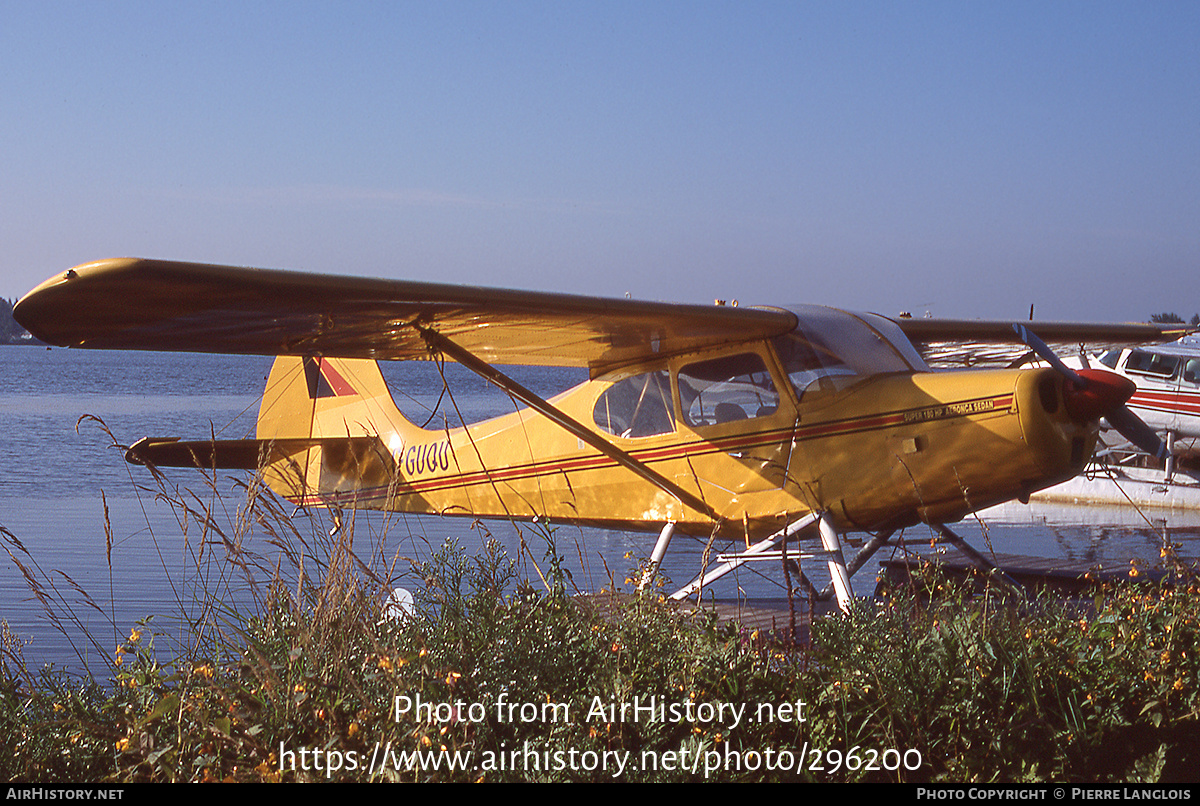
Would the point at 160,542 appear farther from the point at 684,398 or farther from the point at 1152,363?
the point at 1152,363

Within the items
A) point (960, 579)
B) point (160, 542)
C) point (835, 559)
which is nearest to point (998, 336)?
point (960, 579)

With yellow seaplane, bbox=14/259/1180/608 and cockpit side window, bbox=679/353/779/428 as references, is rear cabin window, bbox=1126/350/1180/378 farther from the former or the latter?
cockpit side window, bbox=679/353/779/428

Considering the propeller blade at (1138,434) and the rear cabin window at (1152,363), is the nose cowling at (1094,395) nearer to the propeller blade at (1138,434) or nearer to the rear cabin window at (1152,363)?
the propeller blade at (1138,434)

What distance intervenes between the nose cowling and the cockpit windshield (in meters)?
0.97

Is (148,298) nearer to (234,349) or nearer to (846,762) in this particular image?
(234,349)

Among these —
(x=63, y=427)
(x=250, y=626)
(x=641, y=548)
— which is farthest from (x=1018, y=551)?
(x=63, y=427)

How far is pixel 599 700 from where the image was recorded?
2.92 metres

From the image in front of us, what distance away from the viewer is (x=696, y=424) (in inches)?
263

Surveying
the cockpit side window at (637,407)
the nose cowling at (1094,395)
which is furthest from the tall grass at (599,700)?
the cockpit side window at (637,407)

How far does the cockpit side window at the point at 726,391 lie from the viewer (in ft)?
20.8

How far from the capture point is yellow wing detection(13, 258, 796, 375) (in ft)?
13.3

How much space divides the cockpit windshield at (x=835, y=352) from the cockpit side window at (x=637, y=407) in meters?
1.01

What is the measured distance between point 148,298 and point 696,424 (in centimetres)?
367

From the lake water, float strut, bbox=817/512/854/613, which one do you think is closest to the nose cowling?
the lake water
